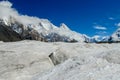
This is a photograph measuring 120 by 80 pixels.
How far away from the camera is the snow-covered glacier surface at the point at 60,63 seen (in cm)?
1351

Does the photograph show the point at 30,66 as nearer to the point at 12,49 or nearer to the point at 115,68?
the point at 12,49

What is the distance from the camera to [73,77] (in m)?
13.6

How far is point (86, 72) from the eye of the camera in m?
13.6

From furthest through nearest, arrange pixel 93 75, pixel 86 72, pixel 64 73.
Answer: pixel 64 73 → pixel 86 72 → pixel 93 75

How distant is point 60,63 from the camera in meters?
20.5

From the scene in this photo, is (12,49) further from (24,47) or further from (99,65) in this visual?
(99,65)

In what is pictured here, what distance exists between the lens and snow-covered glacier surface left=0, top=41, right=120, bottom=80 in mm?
13512

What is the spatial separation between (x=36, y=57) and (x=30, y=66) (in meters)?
1.61

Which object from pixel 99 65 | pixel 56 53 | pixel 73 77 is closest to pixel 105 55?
pixel 99 65

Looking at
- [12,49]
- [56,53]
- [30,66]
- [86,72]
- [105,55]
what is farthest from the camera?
[12,49]

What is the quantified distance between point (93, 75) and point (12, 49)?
609 inches

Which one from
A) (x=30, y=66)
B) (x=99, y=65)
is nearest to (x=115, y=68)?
(x=99, y=65)

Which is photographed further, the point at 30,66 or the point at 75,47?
the point at 75,47

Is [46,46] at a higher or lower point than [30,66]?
higher
